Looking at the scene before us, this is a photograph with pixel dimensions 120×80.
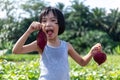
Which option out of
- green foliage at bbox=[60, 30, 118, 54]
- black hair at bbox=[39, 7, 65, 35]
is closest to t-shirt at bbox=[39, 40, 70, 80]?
black hair at bbox=[39, 7, 65, 35]

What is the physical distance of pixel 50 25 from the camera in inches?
89.3

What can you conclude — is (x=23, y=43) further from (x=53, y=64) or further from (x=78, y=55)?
(x=78, y=55)

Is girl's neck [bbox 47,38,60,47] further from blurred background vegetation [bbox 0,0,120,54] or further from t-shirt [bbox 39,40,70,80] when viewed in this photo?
blurred background vegetation [bbox 0,0,120,54]

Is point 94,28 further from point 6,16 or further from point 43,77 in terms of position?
point 43,77

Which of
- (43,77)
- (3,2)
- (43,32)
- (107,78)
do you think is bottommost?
(3,2)

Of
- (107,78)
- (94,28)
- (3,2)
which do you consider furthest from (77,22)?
(107,78)

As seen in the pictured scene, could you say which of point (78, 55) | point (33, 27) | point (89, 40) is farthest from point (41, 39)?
point (89, 40)

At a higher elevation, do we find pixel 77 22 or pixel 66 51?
pixel 66 51

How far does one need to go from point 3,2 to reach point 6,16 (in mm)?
2223

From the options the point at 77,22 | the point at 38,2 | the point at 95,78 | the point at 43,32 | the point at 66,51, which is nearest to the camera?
the point at 43,32

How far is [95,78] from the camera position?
3.20 m

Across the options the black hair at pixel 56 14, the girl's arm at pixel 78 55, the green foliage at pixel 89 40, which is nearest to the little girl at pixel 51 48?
the black hair at pixel 56 14

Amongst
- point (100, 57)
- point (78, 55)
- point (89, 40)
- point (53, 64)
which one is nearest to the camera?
point (53, 64)

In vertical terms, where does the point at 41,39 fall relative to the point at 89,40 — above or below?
above
